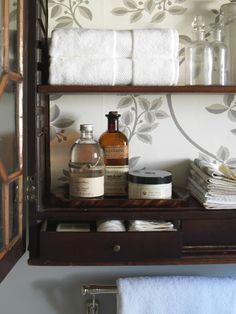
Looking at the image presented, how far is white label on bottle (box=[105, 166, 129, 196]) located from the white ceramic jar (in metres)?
0.05

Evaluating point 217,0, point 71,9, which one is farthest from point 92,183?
point 217,0

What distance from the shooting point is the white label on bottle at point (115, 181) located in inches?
33.3

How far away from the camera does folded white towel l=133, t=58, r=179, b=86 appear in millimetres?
768

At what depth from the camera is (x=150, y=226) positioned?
0.77 m

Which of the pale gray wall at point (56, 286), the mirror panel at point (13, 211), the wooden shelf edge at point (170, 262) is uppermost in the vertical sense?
the mirror panel at point (13, 211)

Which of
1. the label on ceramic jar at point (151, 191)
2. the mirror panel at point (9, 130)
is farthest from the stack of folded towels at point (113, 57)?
the label on ceramic jar at point (151, 191)

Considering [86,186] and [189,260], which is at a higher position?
[86,186]

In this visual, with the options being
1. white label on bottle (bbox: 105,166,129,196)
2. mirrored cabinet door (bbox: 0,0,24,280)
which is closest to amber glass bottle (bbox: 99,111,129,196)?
white label on bottle (bbox: 105,166,129,196)

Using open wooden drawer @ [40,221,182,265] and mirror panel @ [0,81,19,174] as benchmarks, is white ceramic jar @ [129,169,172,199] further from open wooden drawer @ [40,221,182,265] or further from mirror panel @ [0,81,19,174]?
Result: mirror panel @ [0,81,19,174]

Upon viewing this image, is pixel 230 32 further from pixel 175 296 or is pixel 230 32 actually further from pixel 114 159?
pixel 175 296

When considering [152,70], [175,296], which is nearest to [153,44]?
[152,70]

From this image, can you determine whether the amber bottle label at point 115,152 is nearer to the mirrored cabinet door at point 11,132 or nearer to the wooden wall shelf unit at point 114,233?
the wooden wall shelf unit at point 114,233

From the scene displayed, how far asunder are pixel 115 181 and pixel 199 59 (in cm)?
33

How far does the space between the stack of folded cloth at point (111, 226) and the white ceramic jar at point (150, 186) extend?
0.21 feet
